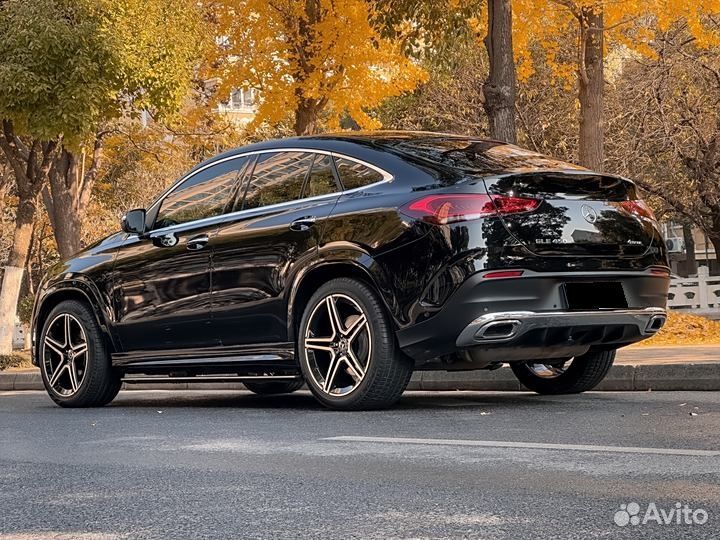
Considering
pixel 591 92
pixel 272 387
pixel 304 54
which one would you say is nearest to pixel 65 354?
pixel 272 387

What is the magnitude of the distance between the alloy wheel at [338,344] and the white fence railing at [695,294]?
24590mm

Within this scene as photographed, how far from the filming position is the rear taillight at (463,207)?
7199 millimetres

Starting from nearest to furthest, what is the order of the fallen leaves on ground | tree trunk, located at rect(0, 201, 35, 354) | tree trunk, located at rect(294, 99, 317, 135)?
the fallen leaves on ground, tree trunk, located at rect(0, 201, 35, 354), tree trunk, located at rect(294, 99, 317, 135)

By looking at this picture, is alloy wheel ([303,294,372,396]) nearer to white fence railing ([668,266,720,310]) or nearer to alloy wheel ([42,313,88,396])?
alloy wheel ([42,313,88,396])

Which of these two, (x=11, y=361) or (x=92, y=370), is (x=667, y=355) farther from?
(x=11, y=361)

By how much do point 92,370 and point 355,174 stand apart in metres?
2.84

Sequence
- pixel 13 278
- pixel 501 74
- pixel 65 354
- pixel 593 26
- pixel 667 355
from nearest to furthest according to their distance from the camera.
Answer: pixel 65 354, pixel 667 355, pixel 501 74, pixel 593 26, pixel 13 278

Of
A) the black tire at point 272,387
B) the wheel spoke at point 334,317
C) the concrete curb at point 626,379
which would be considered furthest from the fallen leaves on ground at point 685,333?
the wheel spoke at point 334,317

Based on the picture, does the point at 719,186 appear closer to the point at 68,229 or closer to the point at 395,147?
the point at 68,229

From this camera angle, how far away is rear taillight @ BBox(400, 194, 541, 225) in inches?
283

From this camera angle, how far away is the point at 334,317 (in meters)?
7.80

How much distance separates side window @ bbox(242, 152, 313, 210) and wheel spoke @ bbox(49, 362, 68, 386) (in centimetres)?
220

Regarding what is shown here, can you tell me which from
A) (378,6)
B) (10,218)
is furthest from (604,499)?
(10,218)

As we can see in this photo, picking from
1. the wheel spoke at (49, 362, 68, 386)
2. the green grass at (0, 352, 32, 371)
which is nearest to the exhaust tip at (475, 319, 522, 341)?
Answer: the wheel spoke at (49, 362, 68, 386)
